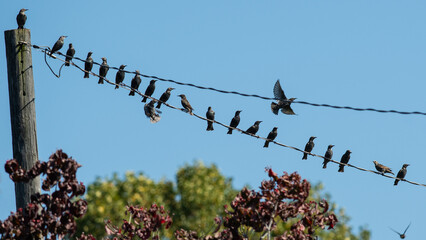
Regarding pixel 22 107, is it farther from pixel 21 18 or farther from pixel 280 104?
pixel 280 104

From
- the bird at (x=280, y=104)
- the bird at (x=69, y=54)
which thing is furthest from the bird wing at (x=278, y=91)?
the bird at (x=69, y=54)

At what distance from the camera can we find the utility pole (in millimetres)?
9641

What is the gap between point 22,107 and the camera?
997 centimetres

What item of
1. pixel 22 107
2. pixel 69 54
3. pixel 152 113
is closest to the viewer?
pixel 22 107

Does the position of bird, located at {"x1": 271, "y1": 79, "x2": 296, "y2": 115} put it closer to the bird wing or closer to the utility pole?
the bird wing

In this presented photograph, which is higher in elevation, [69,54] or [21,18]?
[69,54]

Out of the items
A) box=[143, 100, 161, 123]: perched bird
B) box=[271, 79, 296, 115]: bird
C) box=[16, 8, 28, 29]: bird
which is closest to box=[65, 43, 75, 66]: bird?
box=[16, 8, 28, 29]: bird

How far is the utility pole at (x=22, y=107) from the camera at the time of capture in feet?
31.6

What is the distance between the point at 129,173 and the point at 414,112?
2704 cm

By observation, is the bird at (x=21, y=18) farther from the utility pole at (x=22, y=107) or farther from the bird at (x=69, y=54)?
the utility pole at (x=22, y=107)

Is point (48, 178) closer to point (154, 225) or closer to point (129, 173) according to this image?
point (154, 225)

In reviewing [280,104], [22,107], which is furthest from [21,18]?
[280,104]

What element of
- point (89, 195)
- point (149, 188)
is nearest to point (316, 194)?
point (149, 188)

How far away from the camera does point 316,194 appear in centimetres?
3525
